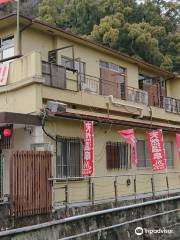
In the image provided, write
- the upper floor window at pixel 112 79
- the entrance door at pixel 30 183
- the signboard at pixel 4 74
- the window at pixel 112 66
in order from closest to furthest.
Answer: the entrance door at pixel 30 183
the signboard at pixel 4 74
the upper floor window at pixel 112 79
the window at pixel 112 66

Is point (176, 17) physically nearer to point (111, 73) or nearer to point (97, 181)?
point (111, 73)

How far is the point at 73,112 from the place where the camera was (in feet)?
50.2

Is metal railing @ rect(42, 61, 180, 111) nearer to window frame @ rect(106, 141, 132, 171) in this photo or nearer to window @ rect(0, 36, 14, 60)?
window @ rect(0, 36, 14, 60)

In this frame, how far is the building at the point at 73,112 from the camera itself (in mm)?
14102

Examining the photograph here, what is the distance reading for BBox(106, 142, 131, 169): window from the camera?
56.1 ft

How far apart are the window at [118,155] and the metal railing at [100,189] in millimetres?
602

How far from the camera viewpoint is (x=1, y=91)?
15.2 meters

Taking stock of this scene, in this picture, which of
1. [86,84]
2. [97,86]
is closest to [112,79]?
[97,86]

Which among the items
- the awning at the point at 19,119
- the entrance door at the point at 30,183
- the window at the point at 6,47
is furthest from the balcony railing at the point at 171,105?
the entrance door at the point at 30,183

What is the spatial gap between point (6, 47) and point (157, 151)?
8.01m

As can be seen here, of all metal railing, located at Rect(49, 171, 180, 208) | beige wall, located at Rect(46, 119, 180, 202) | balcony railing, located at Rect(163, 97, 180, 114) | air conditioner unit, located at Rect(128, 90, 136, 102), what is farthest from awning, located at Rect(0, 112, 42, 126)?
balcony railing, located at Rect(163, 97, 180, 114)

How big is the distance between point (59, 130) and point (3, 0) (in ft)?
18.3

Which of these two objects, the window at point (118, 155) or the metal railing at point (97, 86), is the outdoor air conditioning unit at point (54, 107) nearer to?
the metal railing at point (97, 86)

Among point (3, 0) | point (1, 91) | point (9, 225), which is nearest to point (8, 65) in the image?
point (1, 91)
